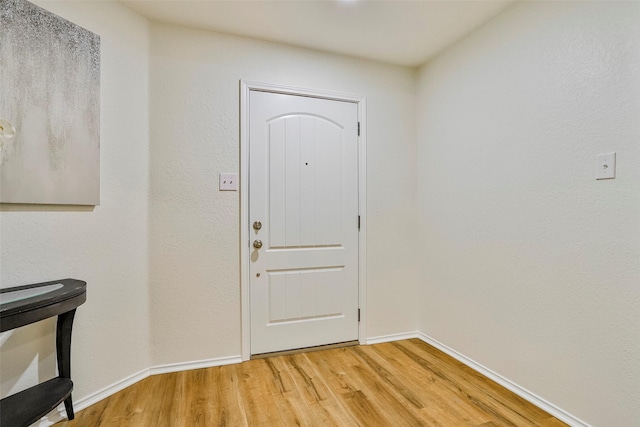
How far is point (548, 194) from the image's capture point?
5.78ft

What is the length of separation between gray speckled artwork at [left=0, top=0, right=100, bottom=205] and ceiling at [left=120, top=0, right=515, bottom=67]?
1.84ft

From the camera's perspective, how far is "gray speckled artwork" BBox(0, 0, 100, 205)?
1.47m

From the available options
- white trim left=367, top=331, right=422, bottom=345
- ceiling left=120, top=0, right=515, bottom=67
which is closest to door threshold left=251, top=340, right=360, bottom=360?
Answer: white trim left=367, top=331, right=422, bottom=345

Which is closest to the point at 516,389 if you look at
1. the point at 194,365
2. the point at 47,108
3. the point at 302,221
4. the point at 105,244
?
the point at 302,221

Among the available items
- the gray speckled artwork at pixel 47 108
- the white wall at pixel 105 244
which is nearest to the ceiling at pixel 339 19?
the white wall at pixel 105 244

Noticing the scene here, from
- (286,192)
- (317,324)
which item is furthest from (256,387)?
(286,192)

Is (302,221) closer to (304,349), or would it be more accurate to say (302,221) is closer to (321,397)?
(304,349)

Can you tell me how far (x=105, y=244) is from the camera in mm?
1896

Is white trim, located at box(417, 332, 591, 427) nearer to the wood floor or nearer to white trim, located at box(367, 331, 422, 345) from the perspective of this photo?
the wood floor

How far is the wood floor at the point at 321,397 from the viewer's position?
1.68m

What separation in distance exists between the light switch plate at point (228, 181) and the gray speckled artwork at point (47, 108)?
741 mm

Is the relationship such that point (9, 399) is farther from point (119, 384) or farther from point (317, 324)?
point (317, 324)

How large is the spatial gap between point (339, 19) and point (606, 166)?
5.78 feet

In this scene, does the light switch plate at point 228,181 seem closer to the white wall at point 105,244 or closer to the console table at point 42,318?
the white wall at point 105,244
